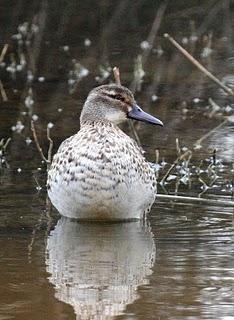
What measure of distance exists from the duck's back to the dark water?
13 centimetres

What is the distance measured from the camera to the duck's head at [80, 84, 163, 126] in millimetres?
9219

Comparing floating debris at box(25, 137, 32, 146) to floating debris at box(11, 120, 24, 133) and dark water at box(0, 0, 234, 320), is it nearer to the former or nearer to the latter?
dark water at box(0, 0, 234, 320)

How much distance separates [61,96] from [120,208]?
16.1 ft

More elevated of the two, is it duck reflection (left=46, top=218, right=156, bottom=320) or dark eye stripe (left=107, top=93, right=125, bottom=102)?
dark eye stripe (left=107, top=93, right=125, bottom=102)

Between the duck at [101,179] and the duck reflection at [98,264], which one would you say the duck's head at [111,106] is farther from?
the duck reflection at [98,264]

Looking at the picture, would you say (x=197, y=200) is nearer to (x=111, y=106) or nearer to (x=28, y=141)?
(x=111, y=106)

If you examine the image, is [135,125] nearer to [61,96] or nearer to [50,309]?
[61,96]

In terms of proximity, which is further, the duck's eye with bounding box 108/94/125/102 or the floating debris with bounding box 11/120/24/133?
the floating debris with bounding box 11/120/24/133

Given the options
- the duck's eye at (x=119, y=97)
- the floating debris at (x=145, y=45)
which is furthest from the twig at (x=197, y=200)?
the floating debris at (x=145, y=45)

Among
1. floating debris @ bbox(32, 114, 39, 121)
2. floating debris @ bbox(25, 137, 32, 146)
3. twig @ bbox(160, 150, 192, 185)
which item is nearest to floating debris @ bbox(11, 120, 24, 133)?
floating debris @ bbox(32, 114, 39, 121)

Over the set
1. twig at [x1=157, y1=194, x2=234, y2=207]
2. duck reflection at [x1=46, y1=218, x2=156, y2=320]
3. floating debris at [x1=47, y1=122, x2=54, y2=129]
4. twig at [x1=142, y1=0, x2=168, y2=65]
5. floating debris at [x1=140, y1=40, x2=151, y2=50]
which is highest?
twig at [x1=142, y1=0, x2=168, y2=65]

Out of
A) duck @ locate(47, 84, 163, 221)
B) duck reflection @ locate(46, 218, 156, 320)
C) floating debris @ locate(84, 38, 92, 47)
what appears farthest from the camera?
floating debris @ locate(84, 38, 92, 47)

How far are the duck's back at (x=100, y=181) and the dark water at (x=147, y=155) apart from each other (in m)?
0.13

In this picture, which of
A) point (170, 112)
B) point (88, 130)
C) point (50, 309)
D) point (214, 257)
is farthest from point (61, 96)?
point (50, 309)
